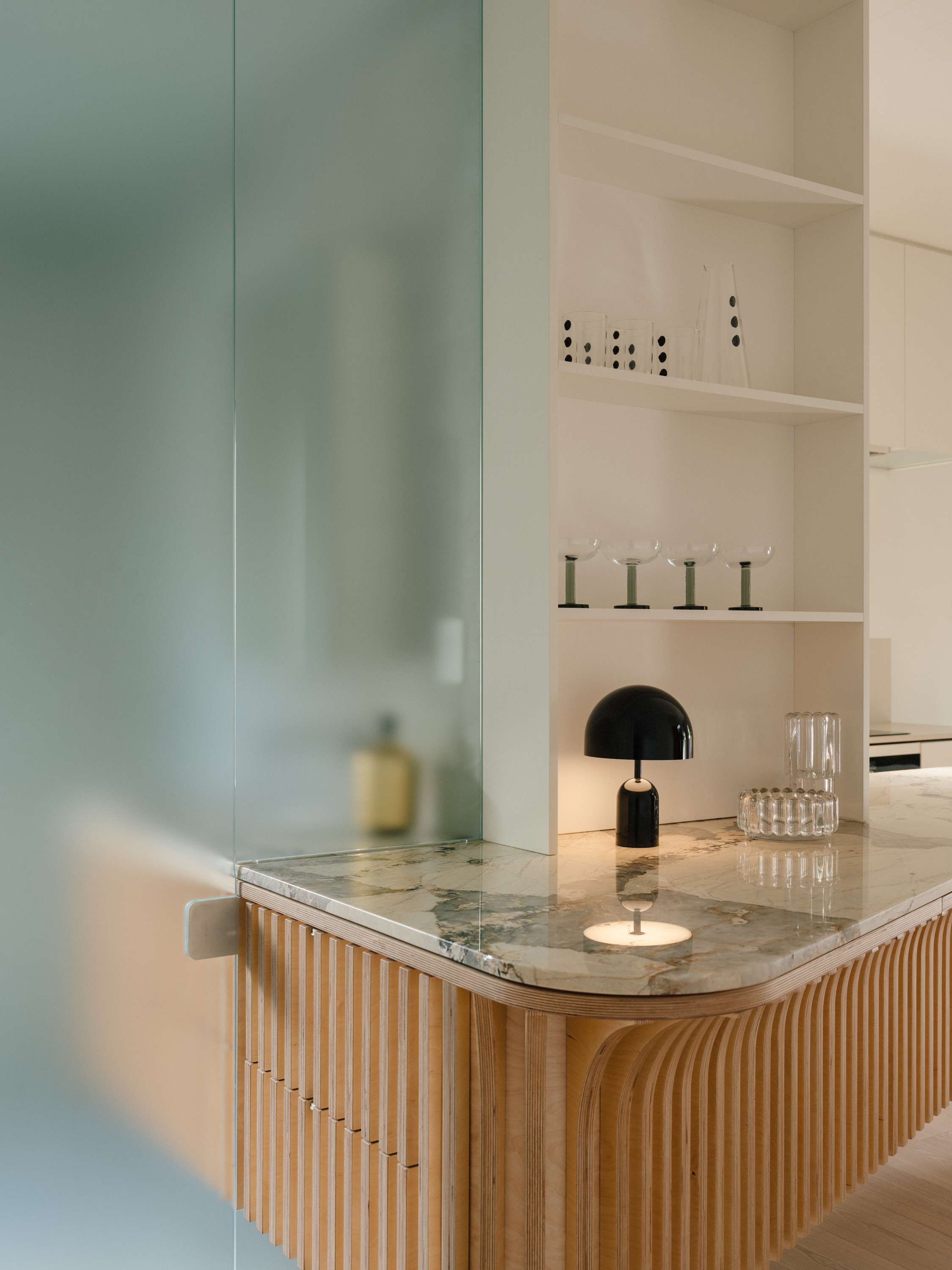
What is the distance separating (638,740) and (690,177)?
114 cm

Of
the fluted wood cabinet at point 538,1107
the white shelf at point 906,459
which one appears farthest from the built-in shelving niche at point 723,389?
the white shelf at point 906,459

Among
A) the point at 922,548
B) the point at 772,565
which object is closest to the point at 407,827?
the point at 772,565

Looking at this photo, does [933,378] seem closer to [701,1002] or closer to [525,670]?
[525,670]

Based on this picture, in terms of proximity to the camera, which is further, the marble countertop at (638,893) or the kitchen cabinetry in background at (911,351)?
the kitchen cabinetry in background at (911,351)

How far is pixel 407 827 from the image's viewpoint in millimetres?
1942

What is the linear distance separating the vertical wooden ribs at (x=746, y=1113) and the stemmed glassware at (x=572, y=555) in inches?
31.0

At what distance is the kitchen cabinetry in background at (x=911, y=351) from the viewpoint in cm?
423

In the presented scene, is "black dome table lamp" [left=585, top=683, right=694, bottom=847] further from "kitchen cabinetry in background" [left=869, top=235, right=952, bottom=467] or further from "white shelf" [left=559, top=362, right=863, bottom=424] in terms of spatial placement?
"kitchen cabinetry in background" [left=869, top=235, right=952, bottom=467]

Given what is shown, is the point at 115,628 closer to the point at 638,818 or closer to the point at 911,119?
the point at 638,818

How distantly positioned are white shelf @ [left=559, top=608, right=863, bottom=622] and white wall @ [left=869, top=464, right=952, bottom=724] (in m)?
2.77

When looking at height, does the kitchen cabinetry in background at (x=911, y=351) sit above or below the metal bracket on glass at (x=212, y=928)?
above

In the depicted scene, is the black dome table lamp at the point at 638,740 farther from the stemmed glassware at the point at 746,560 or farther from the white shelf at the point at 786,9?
the white shelf at the point at 786,9

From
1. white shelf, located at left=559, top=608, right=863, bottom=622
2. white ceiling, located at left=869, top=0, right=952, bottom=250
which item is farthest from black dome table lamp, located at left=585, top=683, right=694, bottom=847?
white ceiling, located at left=869, top=0, right=952, bottom=250

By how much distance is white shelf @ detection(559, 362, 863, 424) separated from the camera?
1.92 meters
